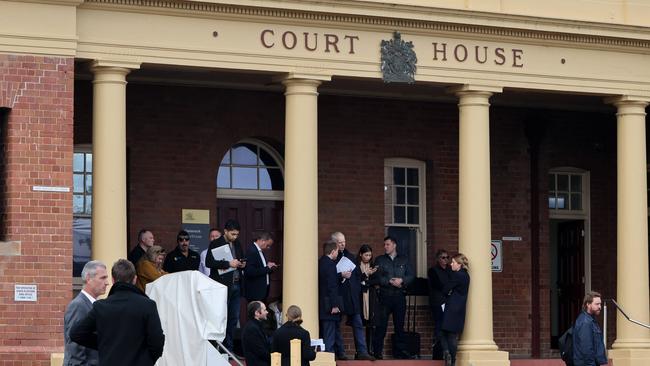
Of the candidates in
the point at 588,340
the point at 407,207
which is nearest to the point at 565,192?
the point at 407,207

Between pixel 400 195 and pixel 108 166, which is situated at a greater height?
pixel 108 166

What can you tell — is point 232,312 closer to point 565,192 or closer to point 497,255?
point 497,255

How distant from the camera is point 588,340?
55.5 ft

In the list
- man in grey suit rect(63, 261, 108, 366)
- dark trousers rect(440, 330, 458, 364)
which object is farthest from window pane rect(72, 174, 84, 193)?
man in grey suit rect(63, 261, 108, 366)

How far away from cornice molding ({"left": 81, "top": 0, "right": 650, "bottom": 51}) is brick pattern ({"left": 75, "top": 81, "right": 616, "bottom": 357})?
9.72ft

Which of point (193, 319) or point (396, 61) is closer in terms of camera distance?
point (193, 319)

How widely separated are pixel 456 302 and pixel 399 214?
404 cm

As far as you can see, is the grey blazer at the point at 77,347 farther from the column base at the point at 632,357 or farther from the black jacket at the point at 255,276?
the column base at the point at 632,357

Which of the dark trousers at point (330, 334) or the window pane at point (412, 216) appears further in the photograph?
the window pane at point (412, 216)

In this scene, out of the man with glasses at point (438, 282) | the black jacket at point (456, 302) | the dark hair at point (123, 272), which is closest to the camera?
the dark hair at point (123, 272)

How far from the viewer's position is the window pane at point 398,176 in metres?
26.0

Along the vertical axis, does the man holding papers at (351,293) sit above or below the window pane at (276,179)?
below

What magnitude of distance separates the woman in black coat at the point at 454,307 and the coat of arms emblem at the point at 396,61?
2.69 m

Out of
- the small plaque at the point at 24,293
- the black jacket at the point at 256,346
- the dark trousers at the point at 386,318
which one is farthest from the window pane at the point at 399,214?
the black jacket at the point at 256,346
